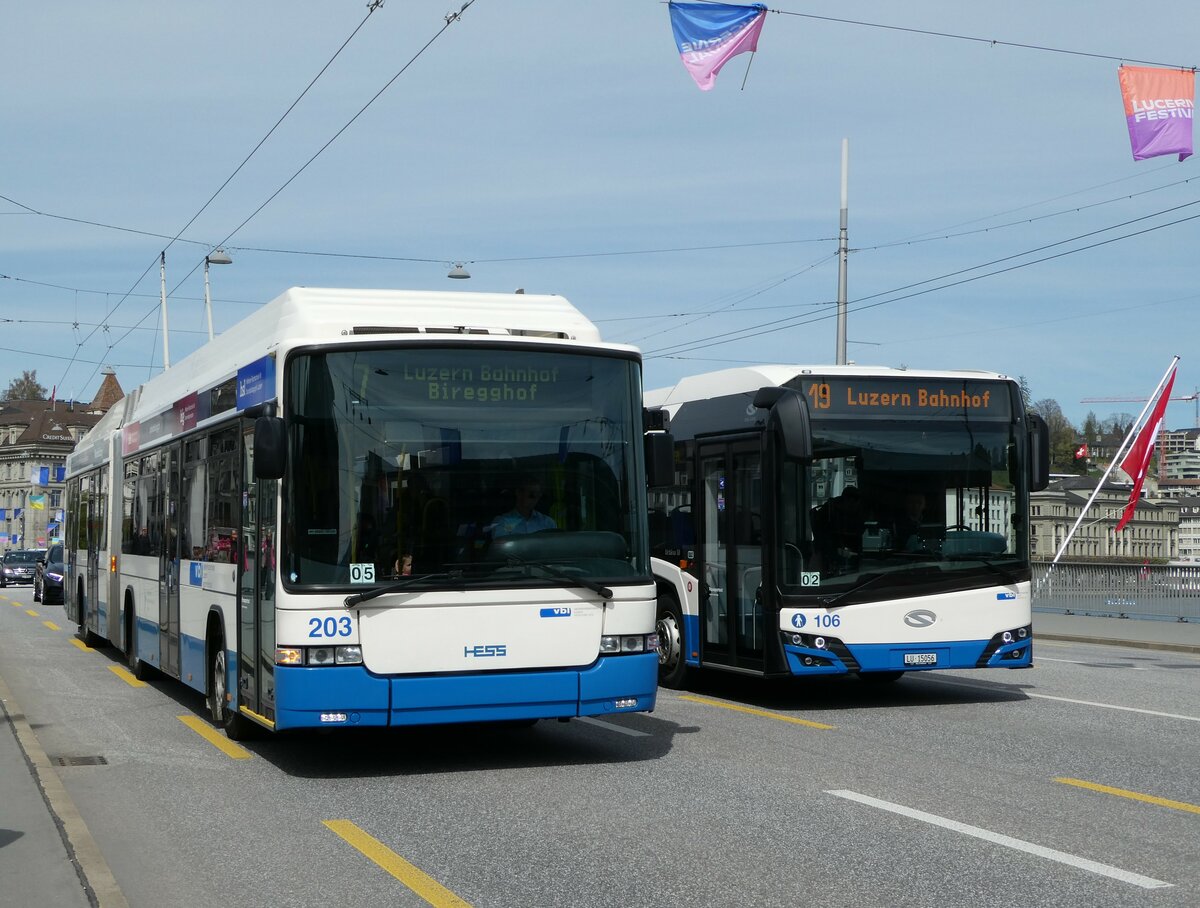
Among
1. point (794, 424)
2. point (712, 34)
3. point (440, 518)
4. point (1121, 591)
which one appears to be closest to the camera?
point (440, 518)

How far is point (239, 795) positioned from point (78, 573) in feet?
47.8

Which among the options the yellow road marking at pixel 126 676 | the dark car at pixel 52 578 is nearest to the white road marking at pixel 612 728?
the yellow road marking at pixel 126 676

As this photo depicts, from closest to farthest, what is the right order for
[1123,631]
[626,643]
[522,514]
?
[522,514] → [626,643] → [1123,631]

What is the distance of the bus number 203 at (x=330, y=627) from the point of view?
9.76 m

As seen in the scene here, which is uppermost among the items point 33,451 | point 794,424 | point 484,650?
point 33,451

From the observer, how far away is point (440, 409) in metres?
10.1

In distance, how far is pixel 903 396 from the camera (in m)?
14.3

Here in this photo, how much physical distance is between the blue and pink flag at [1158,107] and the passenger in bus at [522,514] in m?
11.3

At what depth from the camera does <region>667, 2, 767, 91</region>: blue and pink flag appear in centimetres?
1708

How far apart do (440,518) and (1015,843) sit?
13.3 feet

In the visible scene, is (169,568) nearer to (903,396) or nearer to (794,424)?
(794,424)

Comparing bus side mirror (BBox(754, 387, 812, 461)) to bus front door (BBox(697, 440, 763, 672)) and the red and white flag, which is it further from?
the red and white flag

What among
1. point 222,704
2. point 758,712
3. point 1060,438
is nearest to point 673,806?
point 222,704

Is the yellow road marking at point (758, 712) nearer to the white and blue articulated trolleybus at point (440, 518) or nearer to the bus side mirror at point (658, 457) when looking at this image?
the white and blue articulated trolleybus at point (440, 518)
